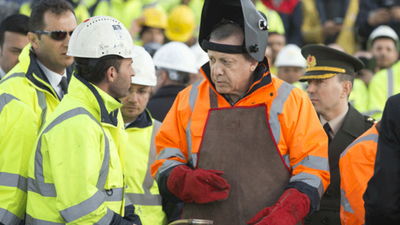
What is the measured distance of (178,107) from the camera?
3.37 metres

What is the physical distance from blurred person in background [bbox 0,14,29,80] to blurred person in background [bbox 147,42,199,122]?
5.04 ft

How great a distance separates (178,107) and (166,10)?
776 cm

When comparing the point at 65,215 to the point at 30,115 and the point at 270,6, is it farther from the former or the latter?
the point at 270,6

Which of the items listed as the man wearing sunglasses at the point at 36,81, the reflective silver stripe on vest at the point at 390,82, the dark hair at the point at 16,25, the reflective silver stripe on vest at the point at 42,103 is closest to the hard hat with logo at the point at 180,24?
the reflective silver stripe on vest at the point at 390,82

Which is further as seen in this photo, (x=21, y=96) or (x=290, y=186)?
(x=21, y=96)

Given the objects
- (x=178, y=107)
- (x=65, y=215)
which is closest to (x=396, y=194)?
(x=178, y=107)

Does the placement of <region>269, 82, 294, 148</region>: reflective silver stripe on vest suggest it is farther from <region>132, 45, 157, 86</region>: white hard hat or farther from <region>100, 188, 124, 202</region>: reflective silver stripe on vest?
<region>132, 45, 157, 86</region>: white hard hat

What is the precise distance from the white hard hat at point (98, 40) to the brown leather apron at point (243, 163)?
0.86 metres

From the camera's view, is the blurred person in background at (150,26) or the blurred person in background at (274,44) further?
the blurred person in background at (274,44)

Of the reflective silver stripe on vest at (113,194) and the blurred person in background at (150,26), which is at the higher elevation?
the blurred person in background at (150,26)

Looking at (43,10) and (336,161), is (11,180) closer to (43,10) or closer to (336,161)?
(43,10)

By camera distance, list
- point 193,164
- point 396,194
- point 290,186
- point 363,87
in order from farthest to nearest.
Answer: point 363,87, point 193,164, point 290,186, point 396,194

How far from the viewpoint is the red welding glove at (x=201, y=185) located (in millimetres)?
3012

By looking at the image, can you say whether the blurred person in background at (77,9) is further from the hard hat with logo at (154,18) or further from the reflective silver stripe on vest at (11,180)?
the reflective silver stripe on vest at (11,180)
